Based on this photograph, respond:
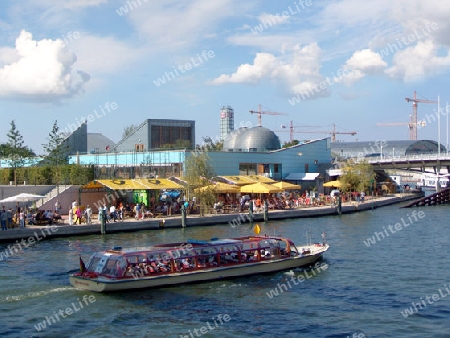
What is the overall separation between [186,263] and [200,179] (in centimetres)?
2621

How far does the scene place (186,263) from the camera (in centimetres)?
2719

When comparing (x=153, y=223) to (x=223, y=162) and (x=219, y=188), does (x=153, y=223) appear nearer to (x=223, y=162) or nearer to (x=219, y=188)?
(x=219, y=188)

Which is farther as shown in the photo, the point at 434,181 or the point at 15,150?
the point at 434,181

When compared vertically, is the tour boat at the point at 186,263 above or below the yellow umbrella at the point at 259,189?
below

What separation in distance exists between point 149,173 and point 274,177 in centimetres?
1749

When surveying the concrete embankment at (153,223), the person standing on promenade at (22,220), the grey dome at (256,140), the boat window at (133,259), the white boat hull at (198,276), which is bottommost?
the white boat hull at (198,276)

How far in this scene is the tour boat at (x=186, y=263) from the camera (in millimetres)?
25266

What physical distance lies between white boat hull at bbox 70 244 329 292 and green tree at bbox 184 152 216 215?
21029mm

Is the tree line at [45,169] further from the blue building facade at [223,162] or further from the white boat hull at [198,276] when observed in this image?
the white boat hull at [198,276]

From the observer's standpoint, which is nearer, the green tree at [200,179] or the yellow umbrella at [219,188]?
the green tree at [200,179]

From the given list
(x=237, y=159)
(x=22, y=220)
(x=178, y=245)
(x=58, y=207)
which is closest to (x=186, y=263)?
(x=178, y=245)

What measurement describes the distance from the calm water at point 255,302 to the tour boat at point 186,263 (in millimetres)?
446

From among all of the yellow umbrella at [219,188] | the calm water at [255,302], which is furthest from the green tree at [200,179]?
the calm water at [255,302]

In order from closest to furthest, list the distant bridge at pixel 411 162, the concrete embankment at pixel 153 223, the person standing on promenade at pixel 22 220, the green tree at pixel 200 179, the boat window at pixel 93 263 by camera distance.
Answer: the boat window at pixel 93 263 → the concrete embankment at pixel 153 223 → the person standing on promenade at pixel 22 220 → the green tree at pixel 200 179 → the distant bridge at pixel 411 162
